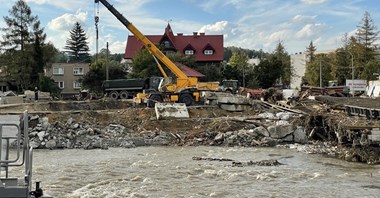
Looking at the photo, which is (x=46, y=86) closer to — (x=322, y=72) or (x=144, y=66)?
(x=144, y=66)

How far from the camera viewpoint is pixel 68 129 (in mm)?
31156

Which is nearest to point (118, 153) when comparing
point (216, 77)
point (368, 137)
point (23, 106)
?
point (368, 137)

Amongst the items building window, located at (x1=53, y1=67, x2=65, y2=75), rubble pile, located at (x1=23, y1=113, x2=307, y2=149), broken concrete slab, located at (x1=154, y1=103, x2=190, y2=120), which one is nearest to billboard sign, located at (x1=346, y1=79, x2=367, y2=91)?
rubble pile, located at (x1=23, y1=113, x2=307, y2=149)

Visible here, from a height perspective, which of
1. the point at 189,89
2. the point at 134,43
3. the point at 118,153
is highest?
the point at 134,43

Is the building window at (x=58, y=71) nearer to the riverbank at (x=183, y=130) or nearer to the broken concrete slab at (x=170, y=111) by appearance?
the riverbank at (x=183, y=130)

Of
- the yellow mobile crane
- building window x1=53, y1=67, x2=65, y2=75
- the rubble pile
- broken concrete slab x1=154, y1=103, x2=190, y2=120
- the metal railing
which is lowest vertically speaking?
the rubble pile

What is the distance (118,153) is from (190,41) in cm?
5884

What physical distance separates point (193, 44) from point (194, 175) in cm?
6490

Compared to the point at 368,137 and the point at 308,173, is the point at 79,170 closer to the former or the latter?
the point at 308,173

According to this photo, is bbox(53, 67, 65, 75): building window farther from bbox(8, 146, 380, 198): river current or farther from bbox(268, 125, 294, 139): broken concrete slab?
bbox(268, 125, 294, 139): broken concrete slab

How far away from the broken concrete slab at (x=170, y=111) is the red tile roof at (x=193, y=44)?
4516cm

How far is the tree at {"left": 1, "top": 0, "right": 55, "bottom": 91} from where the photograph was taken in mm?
68025

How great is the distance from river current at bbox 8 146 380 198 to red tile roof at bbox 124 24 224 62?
183 ft

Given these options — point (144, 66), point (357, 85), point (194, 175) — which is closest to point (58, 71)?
point (144, 66)
